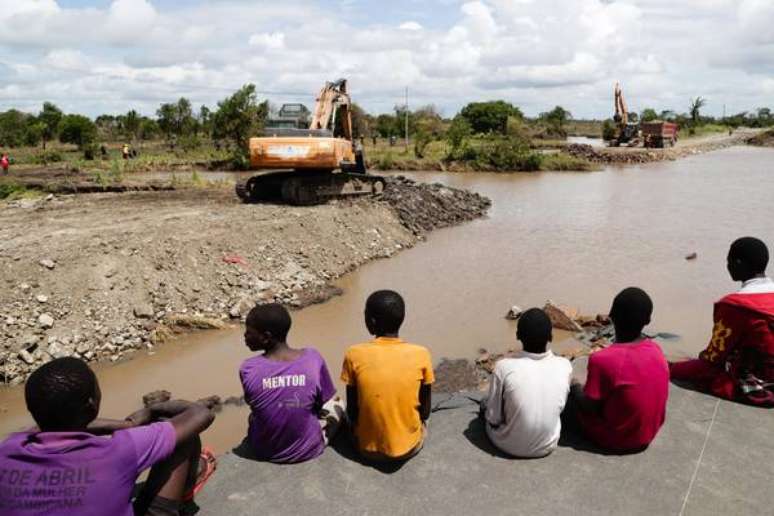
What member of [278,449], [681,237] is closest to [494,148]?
[681,237]

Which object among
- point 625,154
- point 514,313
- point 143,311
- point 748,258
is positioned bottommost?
point 514,313

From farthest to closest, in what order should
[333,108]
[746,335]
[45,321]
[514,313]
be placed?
1. [333,108]
2. [514,313]
3. [45,321]
4. [746,335]

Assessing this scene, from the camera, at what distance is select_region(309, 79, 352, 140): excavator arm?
1628 cm

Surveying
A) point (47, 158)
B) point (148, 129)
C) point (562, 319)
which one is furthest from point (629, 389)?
point (148, 129)

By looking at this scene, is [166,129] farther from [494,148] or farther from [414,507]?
[414,507]

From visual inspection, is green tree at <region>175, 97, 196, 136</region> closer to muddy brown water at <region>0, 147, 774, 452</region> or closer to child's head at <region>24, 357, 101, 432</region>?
muddy brown water at <region>0, 147, 774, 452</region>

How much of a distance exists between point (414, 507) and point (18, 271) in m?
7.58

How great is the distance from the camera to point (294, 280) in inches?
437

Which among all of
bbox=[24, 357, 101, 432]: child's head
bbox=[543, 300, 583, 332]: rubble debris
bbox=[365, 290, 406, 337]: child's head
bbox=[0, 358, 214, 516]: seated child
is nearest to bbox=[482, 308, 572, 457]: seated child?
bbox=[365, 290, 406, 337]: child's head

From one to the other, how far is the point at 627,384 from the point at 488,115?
70159mm

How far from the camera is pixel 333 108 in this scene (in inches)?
654

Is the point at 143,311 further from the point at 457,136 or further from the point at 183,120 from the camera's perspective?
the point at 183,120

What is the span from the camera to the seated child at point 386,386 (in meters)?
3.81

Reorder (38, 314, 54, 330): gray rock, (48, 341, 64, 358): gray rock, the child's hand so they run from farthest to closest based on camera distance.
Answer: (38, 314, 54, 330): gray rock → (48, 341, 64, 358): gray rock → the child's hand
